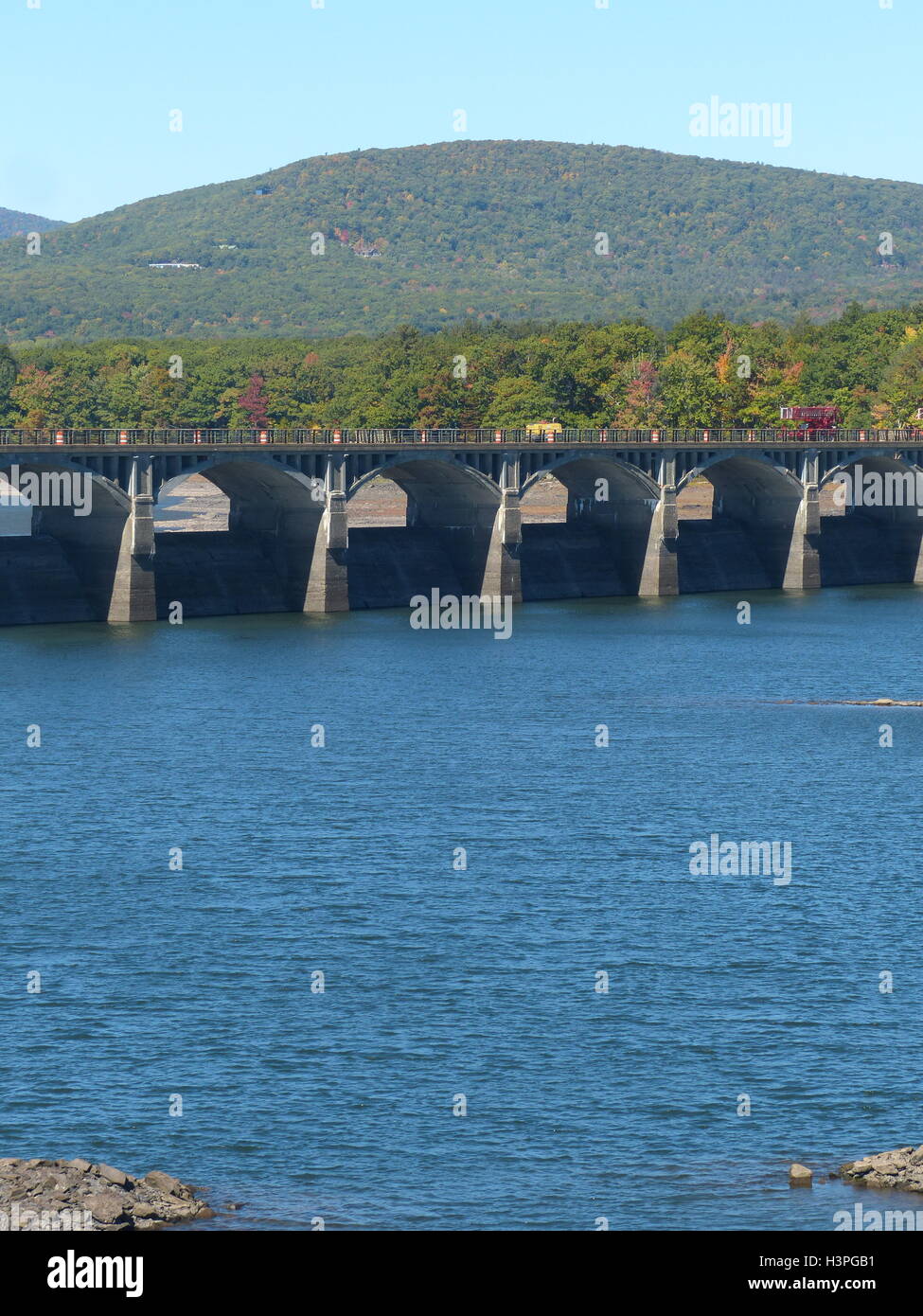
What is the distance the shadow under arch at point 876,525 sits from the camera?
7165 inches

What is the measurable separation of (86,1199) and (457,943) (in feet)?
77.0

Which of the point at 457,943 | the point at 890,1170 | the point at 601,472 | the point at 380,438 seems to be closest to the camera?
the point at 890,1170

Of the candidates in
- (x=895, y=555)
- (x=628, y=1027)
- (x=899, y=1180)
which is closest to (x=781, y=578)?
(x=895, y=555)

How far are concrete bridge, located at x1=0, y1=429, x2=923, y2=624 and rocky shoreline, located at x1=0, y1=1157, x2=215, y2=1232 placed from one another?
303 ft

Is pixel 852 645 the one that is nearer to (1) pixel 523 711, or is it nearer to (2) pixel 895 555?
(1) pixel 523 711

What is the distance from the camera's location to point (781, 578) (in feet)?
573

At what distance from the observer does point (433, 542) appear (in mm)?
157125

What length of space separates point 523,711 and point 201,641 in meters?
29.6

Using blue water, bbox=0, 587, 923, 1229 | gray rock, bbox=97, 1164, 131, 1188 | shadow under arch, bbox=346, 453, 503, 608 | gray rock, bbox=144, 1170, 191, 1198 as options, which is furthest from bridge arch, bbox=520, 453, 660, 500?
gray rock, bbox=97, 1164, 131, 1188

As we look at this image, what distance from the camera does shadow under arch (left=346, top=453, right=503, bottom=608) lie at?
15138 centimetres

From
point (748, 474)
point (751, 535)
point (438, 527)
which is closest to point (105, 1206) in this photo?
point (438, 527)

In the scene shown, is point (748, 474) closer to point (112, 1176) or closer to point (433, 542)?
point (433, 542)

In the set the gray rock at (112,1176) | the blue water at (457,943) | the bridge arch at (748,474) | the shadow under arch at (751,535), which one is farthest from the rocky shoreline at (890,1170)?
the shadow under arch at (751,535)

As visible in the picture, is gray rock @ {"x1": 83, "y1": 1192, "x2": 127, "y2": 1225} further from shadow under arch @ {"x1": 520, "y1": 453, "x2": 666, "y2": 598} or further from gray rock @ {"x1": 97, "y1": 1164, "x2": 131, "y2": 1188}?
shadow under arch @ {"x1": 520, "y1": 453, "x2": 666, "y2": 598}
